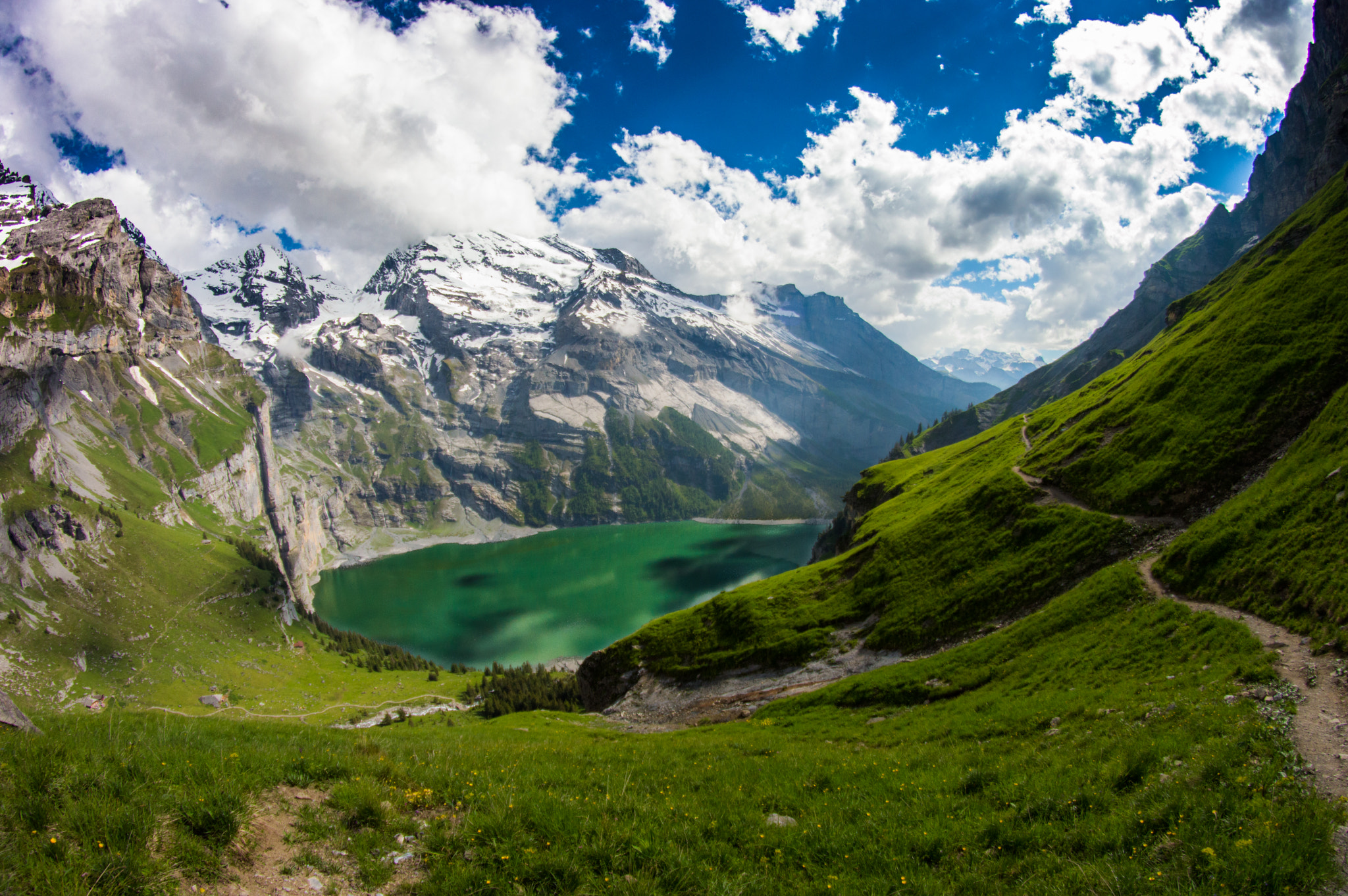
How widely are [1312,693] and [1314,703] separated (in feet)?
3.25

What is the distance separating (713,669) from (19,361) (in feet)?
705

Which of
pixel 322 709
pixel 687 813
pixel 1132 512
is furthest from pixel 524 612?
pixel 687 813

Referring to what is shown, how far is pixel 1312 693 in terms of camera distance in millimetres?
14484

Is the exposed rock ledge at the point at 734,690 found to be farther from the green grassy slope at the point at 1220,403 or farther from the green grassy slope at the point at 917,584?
the green grassy slope at the point at 1220,403

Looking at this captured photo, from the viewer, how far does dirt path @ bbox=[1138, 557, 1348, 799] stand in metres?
9.75

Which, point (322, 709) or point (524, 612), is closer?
point (322, 709)

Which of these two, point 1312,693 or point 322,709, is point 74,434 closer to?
point 322,709

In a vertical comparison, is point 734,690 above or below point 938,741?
below

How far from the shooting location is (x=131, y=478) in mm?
161875

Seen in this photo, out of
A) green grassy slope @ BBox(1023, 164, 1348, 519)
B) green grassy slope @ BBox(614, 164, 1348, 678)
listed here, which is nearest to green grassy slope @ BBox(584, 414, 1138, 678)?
green grassy slope @ BBox(614, 164, 1348, 678)

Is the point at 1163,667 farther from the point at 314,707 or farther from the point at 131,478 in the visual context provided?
the point at 131,478

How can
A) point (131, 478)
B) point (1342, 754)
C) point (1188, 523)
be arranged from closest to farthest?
point (1342, 754) < point (1188, 523) < point (131, 478)

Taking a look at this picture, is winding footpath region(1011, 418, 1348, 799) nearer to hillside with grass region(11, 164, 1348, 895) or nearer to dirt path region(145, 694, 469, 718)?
hillside with grass region(11, 164, 1348, 895)

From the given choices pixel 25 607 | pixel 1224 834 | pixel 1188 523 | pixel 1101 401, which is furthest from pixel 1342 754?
pixel 25 607
